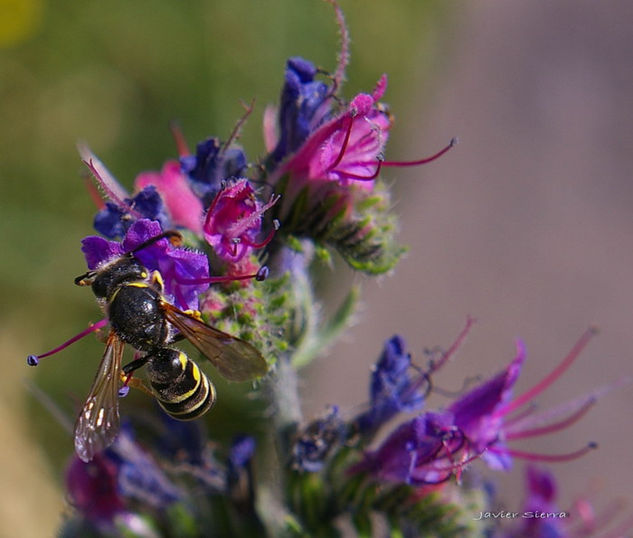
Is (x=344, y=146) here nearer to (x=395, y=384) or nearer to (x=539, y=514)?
(x=395, y=384)

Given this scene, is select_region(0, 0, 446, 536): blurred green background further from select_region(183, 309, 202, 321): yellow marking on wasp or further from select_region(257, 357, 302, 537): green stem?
select_region(183, 309, 202, 321): yellow marking on wasp

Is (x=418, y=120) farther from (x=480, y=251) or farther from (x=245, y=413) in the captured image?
(x=245, y=413)

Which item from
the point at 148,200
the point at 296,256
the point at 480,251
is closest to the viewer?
the point at 148,200

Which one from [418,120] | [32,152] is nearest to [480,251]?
[418,120]

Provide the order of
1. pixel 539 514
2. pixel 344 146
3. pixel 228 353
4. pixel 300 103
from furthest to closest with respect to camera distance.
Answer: pixel 539 514
pixel 300 103
pixel 344 146
pixel 228 353

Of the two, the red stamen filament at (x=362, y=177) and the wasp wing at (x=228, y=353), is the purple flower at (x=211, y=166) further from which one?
the wasp wing at (x=228, y=353)

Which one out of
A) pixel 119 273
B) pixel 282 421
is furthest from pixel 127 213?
pixel 282 421
